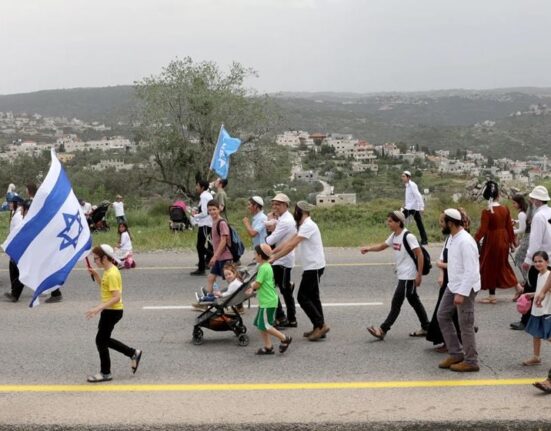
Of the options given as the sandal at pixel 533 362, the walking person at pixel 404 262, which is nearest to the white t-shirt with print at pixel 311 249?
the walking person at pixel 404 262

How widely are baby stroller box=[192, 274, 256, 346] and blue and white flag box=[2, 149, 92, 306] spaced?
1822 mm

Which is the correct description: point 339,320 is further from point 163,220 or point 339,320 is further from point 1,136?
point 1,136

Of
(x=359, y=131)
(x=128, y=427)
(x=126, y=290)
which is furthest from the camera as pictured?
(x=359, y=131)

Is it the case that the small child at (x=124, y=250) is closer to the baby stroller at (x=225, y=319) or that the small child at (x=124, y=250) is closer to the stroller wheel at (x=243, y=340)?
the baby stroller at (x=225, y=319)

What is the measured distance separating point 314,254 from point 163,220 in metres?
13.1

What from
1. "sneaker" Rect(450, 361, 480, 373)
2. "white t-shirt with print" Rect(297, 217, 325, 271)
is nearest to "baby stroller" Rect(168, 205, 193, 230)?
"white t-shirt with print" Rect(297, 217, 325, 271)

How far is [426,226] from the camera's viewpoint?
1645 cm

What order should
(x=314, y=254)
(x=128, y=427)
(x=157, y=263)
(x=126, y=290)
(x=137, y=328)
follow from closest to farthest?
(x=128, y=427) < (x=314, y=254) < (x=137, y=328) < (x=126, y=290) < (x=157, y=263)

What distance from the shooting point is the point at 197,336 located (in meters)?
7.81

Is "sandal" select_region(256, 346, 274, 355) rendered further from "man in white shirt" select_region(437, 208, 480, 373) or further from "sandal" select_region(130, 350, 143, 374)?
"man in white shirt" select_region(437, 208, 480, 373)

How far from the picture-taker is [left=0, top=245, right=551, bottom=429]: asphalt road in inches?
221

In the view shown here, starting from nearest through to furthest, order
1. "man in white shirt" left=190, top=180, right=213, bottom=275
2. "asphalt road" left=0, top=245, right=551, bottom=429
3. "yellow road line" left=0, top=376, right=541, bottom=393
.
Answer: "asphalt road" left=0, top=245, right=551, bottom=429 < "yellow road line" left=0, top=376, right=541, bottom=393 < "man in white shirt" left=190, top=180, right=213, bottom=275

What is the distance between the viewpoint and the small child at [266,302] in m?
7.25

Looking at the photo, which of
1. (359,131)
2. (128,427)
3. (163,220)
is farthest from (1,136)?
(128,427)
